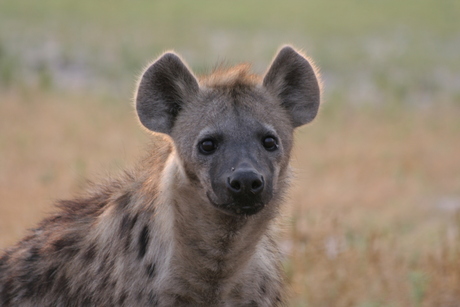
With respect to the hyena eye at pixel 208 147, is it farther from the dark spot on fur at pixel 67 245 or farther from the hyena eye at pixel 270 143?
the dark spot on fur at pixel 67 245

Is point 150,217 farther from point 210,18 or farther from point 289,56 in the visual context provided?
point 210,18

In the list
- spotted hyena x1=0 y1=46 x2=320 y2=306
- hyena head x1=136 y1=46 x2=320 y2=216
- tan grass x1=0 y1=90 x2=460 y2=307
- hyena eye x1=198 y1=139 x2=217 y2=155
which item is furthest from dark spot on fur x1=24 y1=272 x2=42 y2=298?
tan grass x1=0 y1=90 x2=460 y2=307

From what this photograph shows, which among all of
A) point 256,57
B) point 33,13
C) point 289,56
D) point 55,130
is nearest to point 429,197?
point 55,130

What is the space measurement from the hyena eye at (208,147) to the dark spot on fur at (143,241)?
48 centimetres

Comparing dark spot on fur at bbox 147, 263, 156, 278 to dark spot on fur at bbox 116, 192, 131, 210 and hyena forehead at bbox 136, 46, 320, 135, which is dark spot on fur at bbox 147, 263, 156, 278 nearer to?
dark spot on fur at bbox 116, 192, 131, 210

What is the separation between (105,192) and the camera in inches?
180

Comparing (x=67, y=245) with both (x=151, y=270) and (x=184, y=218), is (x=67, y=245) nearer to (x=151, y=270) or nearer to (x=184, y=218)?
(x=151, y=270)

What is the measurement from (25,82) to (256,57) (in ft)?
25.2

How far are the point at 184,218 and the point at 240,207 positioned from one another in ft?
1.11

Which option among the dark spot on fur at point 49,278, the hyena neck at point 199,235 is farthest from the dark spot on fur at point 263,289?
the dark spot on fur at point 49,278

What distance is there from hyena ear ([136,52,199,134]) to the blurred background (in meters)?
0.64

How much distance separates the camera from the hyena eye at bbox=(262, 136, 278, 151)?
4.14m

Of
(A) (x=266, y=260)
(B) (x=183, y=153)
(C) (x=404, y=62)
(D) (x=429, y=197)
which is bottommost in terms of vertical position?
(C) (x=404, y=62)

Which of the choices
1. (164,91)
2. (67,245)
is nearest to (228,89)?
(164,91)
